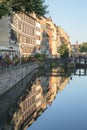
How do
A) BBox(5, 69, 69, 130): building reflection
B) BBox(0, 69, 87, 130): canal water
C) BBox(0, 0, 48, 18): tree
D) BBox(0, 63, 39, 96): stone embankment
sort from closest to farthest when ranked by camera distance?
1. BBox(0, 69, 87, 130): canal water
2. BBox(5, 69, 69, 130): building reflection
3. BBox(0, 0, 48, 18): tree
4. BBox(0, 63, 39, 96): stone embankment

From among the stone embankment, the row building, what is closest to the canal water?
the stone embankment

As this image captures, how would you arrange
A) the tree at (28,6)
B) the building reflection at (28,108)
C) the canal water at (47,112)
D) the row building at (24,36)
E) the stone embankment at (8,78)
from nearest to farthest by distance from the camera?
the canal water at (47,112) < the building reflection at (28,108) < the tree at (28,6) < the stone embankment at (8,78) < the row building at (24,36)

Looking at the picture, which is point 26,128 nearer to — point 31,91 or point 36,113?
point 36,113

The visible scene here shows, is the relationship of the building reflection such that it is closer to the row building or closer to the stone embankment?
the stone embankment

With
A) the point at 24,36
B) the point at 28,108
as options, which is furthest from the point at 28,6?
the point at 24,36

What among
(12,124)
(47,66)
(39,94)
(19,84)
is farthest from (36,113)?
(47,66)

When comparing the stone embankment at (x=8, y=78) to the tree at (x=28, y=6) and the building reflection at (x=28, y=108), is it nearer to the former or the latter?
the building reflection at (x=28, y=108)

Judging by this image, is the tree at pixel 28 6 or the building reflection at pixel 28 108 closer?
the building reflection at pixel 28 108

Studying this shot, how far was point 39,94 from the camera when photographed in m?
Answer: 51.5

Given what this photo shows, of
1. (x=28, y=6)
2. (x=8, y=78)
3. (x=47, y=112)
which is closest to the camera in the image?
(x=47, y=112)

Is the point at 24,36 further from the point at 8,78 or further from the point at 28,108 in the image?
the point at 28,108

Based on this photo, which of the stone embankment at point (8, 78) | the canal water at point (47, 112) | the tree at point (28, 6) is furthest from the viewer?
the stone embankment at point (8, 78)

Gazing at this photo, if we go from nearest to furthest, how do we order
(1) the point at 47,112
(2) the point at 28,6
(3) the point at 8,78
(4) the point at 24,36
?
(1) the point at 47,112 → (2) the point at 28,6 → (3) the point at 8,78 → (4) the point at 24,36

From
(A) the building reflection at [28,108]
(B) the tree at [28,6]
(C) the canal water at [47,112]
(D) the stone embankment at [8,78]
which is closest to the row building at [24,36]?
(B) the tree at [28,6]
